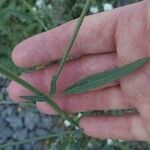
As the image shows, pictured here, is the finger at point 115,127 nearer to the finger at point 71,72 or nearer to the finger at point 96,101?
the finger at point 96,101

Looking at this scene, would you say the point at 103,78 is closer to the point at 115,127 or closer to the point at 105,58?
the point at 105,58

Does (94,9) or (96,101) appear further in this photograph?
(94,9)

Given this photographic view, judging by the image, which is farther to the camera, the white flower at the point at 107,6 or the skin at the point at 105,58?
the white flower at the point at 107,6

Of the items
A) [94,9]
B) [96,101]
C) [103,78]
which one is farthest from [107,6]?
[103,78]

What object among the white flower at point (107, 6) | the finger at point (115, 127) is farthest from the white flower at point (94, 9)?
the finger at point (115, 127)

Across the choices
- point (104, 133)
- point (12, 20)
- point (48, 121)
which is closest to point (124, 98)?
point (104, 133)

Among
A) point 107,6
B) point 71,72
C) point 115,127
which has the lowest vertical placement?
point 115,127

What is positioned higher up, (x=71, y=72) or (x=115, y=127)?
(x=71, y=72)

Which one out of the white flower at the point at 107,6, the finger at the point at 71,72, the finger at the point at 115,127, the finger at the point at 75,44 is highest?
the white flower at the point at 107,6
